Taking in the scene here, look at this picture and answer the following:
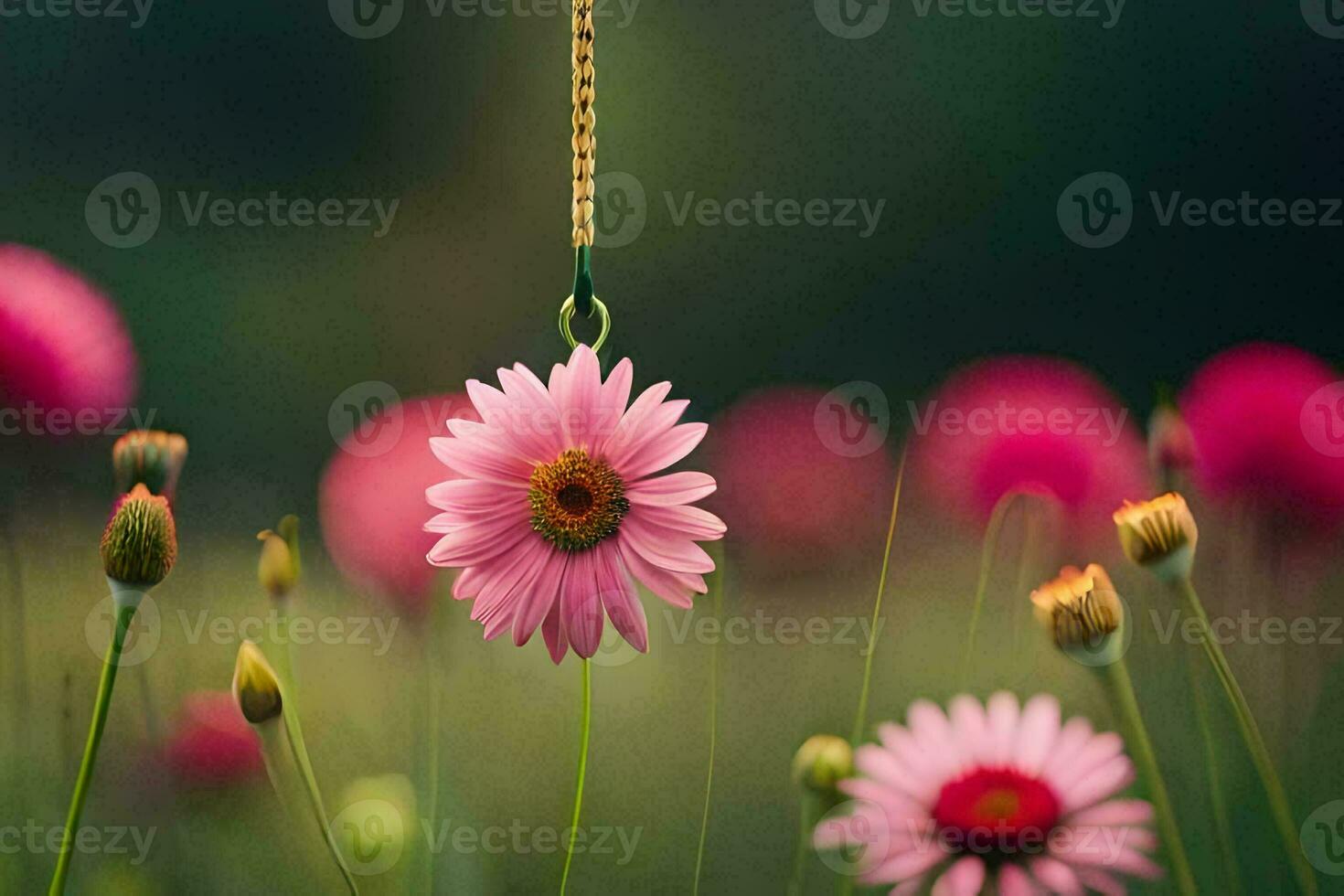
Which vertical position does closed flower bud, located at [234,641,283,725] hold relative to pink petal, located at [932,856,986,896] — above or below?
above

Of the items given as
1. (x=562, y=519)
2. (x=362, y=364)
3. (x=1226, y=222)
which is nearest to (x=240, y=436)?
(x=362, y=364)

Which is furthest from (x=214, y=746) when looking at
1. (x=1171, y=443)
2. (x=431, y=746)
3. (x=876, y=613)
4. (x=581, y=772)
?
(x=1171, y=443)

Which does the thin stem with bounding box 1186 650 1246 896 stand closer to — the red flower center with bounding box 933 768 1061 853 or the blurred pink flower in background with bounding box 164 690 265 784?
the red flower center with bounding box 933 768 1061 853

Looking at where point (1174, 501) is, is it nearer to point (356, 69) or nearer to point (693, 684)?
point (693, 684)

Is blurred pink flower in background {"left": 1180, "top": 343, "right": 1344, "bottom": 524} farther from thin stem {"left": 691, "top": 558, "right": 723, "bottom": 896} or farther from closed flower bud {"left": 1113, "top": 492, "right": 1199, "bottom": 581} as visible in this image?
thin stem {"left": 691, "top": 558, "right": 723, "bottom": 896}

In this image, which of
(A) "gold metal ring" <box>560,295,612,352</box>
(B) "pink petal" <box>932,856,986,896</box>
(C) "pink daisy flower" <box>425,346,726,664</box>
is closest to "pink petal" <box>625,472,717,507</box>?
(C) "pink daisy flower" <box>425,346,726,664</box>

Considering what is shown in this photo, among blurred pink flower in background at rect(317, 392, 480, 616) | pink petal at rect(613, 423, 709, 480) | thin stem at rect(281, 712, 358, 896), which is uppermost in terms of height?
pink petal at rect(613, 423, 709, 480)
